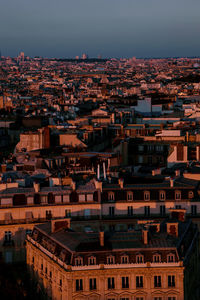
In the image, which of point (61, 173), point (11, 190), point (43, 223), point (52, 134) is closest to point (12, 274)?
point (43, 223)

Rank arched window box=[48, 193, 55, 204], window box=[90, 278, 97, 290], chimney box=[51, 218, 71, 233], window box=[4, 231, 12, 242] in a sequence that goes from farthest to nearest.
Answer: arched window box=[48, 193, 55, 204] → window box=[4, 231, 12, 242] → chimney box=[51, 218, 71, 233] → window box=[90, 278, 97, 290]

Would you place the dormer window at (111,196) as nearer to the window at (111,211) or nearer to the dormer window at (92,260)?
the window at (111,211)

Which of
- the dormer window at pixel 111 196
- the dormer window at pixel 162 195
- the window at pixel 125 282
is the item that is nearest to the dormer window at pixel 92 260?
the window at pixel 125 282

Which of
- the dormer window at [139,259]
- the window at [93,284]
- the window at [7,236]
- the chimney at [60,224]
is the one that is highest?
the chimney at [60,224]

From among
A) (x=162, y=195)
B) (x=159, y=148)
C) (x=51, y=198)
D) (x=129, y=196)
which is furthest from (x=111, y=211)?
(x=159, y=148)

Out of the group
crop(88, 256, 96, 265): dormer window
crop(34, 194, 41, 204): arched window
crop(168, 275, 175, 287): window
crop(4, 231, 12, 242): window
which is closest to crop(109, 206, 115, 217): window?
crop(34, 194, 41, 204): arched window

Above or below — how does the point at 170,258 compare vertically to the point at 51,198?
below

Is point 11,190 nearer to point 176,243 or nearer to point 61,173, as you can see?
point 61,173

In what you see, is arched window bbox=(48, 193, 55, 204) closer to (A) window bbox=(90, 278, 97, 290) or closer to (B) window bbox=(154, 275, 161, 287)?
(A) window bbox=(90, 278, 97, 290)

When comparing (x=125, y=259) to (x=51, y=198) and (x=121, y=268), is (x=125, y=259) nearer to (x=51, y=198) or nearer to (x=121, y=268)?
(x=121, y=268)

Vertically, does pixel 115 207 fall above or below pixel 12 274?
above

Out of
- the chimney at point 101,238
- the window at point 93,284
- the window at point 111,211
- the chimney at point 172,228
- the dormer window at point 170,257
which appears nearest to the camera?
the window at point 93,284
